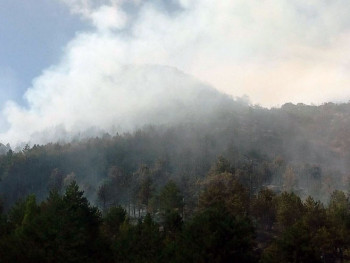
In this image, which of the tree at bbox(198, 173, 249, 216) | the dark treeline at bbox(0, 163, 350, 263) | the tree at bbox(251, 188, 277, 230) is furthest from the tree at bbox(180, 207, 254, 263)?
the tree at bbox(251, 188, 277, 230)

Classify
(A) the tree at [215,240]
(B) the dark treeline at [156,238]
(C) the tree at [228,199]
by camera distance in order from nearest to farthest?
(A) the tree at [215,240], (B) the dark treeline at [156,238], (C) the tree at [228,199]

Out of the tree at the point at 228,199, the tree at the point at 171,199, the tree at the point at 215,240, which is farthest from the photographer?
the tree at the point at 171,199

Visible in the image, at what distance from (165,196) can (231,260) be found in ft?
164

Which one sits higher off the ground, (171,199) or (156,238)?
(171,199)

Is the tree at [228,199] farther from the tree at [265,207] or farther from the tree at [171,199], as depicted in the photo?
the tree at [171,199]

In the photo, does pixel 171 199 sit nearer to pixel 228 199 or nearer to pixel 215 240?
pixel 228 199

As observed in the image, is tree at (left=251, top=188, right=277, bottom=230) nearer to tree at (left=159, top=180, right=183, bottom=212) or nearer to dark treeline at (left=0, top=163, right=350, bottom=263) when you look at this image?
tree at (left=159, top=180, right=183, bottom=212)

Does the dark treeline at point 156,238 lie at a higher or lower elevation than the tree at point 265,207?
lower

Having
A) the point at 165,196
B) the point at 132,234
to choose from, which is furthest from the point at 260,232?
the point at 132,234

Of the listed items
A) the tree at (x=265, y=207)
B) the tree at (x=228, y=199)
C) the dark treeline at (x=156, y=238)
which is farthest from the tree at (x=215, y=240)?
the tree at (x=265, y=207)

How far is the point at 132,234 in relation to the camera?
159 ft

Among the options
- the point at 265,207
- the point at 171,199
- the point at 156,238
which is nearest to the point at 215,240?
the point at 156,238

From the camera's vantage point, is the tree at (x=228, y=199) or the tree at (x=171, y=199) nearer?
the tree at (x=228, y=199)

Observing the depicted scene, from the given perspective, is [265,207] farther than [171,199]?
No
